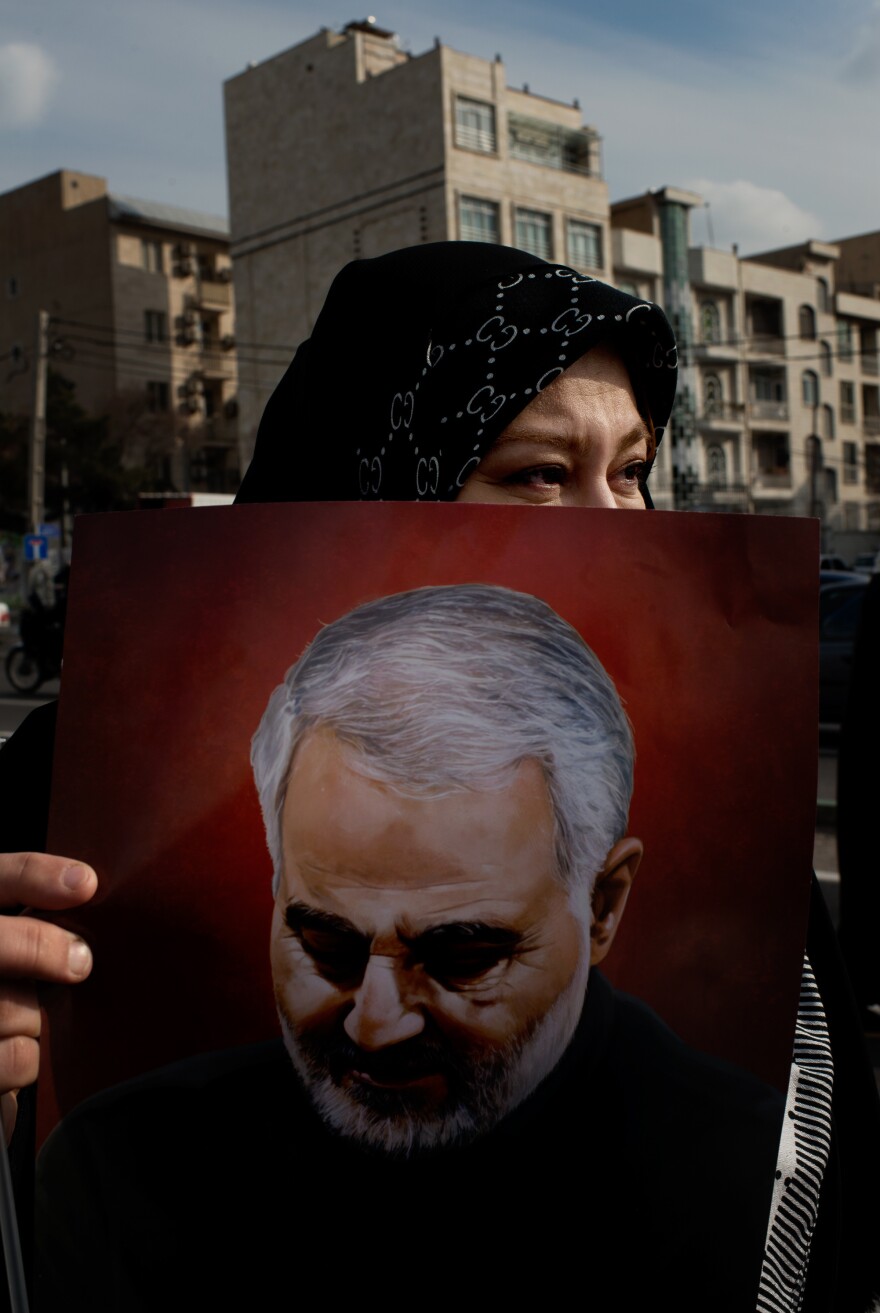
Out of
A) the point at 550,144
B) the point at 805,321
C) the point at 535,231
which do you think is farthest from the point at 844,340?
the point at 535,231

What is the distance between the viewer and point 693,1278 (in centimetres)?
85

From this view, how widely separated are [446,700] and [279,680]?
0.11m

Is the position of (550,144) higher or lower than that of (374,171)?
higher

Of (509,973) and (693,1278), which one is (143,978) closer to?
(509,973)

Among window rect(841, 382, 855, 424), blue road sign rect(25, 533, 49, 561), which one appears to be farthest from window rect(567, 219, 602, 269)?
blue road sign rect(25, 533, 49, 561)

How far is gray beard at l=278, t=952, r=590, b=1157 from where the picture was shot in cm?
83

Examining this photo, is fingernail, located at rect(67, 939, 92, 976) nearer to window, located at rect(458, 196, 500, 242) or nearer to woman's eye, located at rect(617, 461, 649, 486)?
woman's eye, located at rect(617, 461, 649, 486)

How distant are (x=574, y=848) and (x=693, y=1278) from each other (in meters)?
0.29

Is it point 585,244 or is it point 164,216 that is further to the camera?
point 164,216

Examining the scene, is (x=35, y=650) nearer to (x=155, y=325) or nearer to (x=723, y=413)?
(x=723, y=413)

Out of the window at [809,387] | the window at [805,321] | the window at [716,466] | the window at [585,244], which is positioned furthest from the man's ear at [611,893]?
the window at [809,387]

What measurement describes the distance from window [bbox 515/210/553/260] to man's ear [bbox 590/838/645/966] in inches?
1508

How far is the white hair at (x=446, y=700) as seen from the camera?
852mm

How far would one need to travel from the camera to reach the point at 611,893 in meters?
0.88
